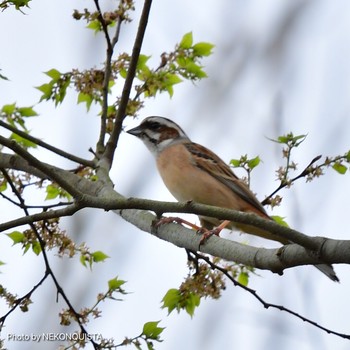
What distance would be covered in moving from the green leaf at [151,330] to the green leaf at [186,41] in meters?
2.19

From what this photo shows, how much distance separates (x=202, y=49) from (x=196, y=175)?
117cm

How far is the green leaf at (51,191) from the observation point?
5.56m

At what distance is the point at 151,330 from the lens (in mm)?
4707

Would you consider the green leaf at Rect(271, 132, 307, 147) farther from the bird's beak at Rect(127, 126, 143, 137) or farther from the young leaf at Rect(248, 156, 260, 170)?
the bird's beak at Rect(127, 126, 143, 137)

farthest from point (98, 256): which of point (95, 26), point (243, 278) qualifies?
point (95, 26)

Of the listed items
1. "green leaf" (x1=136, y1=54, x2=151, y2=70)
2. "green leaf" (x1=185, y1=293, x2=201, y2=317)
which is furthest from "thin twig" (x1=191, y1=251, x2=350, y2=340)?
"green leaf" (x1=136, y1=54, x2=151, y2=70)

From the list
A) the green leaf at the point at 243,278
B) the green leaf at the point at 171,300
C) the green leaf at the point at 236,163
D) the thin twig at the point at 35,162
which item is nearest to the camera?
the thin twig at the point at 35,162

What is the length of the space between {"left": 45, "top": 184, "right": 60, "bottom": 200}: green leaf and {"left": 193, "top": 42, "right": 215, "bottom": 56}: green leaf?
1488 millimetres

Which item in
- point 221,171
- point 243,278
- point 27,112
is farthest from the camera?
point 221,171

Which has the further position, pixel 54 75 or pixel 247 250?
pixel 54 75

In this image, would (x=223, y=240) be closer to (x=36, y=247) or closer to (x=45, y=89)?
(x=36, y=247)

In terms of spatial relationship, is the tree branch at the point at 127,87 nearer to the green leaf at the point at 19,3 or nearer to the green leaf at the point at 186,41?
the green leaf at the point at 186,41

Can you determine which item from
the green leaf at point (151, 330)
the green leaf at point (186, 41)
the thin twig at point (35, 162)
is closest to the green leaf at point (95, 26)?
the green leaf at point (186, 41)

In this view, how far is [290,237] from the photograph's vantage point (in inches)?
130
